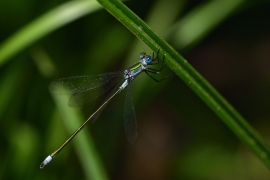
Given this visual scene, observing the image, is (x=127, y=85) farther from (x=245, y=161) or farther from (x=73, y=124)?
(x=245, y=161)

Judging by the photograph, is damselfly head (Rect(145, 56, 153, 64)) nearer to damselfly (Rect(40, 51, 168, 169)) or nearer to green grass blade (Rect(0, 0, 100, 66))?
damselfly (Rect(40, 51, 168, 169))

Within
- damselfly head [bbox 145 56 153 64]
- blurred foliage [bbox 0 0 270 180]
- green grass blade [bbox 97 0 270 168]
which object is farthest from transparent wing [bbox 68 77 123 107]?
green grass blade [bbox 97 0 270 168]

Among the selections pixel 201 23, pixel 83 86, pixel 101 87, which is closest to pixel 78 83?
pixel 83 86

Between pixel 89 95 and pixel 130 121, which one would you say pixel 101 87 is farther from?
pixel 130 121

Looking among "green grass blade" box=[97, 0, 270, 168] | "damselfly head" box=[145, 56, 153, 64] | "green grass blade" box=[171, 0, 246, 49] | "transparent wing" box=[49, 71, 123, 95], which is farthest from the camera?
"green grass blade" box=[171, 0, 246, 49]

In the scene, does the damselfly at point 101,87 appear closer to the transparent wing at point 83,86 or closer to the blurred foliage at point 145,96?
the transparent wing at point 83,86

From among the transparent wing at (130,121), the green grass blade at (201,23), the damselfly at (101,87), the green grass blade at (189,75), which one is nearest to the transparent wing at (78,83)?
the damselfly at (101,87)

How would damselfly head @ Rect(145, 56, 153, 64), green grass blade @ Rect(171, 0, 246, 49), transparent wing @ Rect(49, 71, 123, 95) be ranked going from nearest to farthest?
damselfly head @ Rect(145, 56, 153, 64) < transparent wing @ Rect(49, 71, 123, 95) < green grass blade @ Rect(171, 0, 246, 49)
